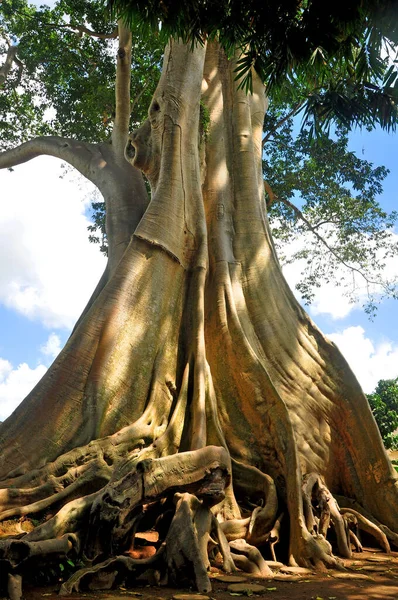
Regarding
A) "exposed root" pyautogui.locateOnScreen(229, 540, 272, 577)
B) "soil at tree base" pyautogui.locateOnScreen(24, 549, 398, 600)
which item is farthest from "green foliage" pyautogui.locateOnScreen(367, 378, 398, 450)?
"exposed root" pyautogui.locateOnScreen(229, 540, 272, 577)

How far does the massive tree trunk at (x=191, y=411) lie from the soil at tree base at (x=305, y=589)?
136 mm

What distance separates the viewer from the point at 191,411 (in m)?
5.61

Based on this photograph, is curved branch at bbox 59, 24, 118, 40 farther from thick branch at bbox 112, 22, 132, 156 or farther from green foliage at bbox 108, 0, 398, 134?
green foliage at bbox 108, 0, 398, 134

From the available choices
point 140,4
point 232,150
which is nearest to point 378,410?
point 232,150

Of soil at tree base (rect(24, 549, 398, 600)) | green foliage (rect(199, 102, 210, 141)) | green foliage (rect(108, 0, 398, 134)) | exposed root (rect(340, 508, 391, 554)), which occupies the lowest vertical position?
soil at tree base (rect(24, 549, 398, 600))

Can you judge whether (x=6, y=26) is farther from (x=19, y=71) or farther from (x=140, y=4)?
(x=140, y=4)

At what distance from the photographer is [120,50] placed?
8.48m

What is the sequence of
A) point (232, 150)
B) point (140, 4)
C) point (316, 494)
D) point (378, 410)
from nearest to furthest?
1. point (140, 4)
2. point (316, 494)
3. point (232, 150)
4. point (378, 410)

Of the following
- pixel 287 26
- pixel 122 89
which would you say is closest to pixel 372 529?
pixel 287 26

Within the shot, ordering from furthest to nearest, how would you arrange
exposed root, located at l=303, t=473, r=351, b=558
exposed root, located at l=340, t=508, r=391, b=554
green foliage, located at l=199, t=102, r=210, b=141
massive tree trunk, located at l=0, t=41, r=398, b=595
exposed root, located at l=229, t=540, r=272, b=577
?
green foliage, located at l=199, t=102, r=210, b=141 < exposed root, located at l=340, t=508, r=391, b=554 < exposed root, located at l=303, t=473, r=351, b=558 < exposed root, located at l=229, t=540, r=272, b=577 < massive tree trunk, located at l=0, t=41, r=398, b=595

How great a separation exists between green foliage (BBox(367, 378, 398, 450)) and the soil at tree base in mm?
8635

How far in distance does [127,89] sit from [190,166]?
2.55 meters

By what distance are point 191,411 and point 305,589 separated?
6.70 ft

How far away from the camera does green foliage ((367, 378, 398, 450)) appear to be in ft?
44.1
